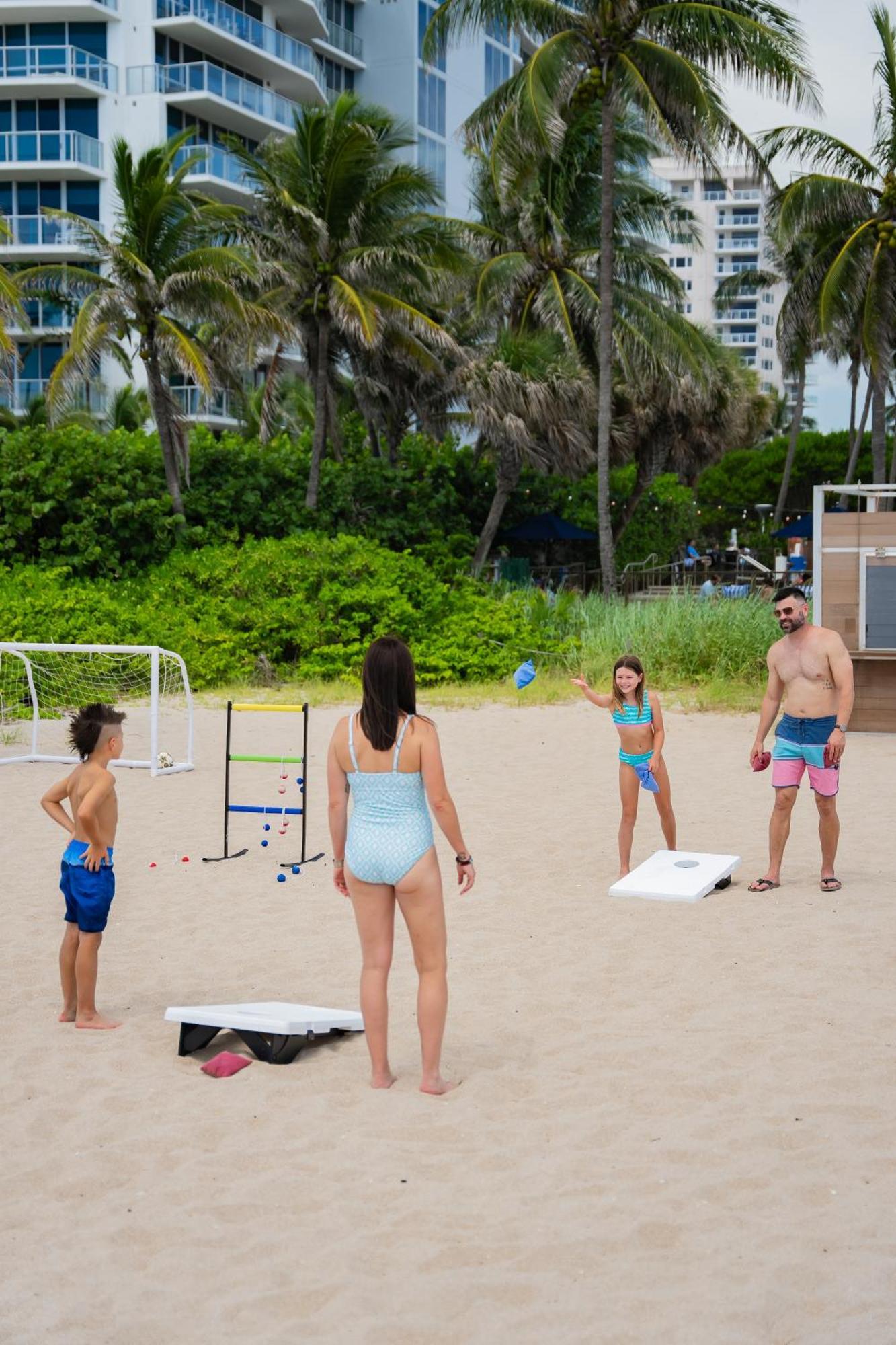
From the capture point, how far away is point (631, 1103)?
4.69 metres

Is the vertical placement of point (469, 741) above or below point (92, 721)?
below

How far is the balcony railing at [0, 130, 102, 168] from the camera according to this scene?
37.0 meters

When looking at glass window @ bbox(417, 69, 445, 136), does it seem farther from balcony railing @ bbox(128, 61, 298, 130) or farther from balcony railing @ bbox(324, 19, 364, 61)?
balcony railing @ bbox(128, 61, 298, 130)

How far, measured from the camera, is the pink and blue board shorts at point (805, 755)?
7559 mm

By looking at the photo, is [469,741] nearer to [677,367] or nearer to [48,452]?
[48,452]

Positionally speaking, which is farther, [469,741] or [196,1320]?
[469,741]

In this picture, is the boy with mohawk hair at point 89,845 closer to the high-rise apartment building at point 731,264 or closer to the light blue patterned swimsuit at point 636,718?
the light blue patterned swimsuit at point 636,718

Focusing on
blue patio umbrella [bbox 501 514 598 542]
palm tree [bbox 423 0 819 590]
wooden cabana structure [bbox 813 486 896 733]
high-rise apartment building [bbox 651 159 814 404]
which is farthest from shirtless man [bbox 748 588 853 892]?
high-rise apartment building [bbox 651 159 814 404]

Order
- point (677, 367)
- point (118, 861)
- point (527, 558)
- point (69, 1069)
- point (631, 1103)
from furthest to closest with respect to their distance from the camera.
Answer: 1. point (527, 558)
2. point (677, 367)
3. point (118, 861)
4. point (69, 1069)
5. point (631, 1103)

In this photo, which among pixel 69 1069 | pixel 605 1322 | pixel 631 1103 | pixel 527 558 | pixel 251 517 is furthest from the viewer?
pixel 527 558

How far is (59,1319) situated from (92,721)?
8.09ft

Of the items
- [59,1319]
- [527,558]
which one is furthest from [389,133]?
[59,1319]

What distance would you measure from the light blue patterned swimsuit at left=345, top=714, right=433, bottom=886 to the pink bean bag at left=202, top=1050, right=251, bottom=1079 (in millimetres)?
Result: 1084

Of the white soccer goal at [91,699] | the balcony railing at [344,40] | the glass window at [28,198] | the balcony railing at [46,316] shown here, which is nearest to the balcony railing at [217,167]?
the glass window at [28,198]
